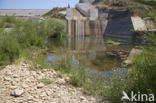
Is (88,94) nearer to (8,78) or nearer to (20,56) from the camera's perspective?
(8,78)

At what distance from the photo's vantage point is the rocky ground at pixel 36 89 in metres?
2.48

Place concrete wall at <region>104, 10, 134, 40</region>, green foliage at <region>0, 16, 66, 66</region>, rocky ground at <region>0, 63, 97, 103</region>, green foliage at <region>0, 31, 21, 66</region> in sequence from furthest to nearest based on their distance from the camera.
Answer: concrete wall at <region>104, 10, 134, 40</region>
green foliage at <region>0, 16, 66, 66</region>
green foliage at <region>0, 31, 21, 66</region>
rocky ground at <region>0, 63, 97, 103</region>

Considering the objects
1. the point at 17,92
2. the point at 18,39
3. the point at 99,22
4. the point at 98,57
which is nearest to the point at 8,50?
the point at 18,39

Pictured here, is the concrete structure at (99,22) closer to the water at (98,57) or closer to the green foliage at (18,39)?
the green foliage at (18,39)

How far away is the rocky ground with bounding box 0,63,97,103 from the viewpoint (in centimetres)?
248

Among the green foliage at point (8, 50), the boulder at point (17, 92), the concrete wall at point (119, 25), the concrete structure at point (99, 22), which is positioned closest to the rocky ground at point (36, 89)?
the boulder at point (17, 92)

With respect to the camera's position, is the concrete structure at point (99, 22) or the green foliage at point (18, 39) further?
the concrete structure at point (99, 22)

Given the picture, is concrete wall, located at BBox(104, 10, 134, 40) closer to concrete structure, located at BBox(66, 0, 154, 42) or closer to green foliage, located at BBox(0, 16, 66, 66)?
concrete structure, located at BBox(66, 0, 154, 42)

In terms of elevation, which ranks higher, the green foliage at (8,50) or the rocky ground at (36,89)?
the green foliage at (8,50)

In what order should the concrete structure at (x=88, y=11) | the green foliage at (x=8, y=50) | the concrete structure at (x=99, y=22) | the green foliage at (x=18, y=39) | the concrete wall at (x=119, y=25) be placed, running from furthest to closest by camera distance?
the concrete structure at (x=88, y=11) < the concrete structure at (x=99, y=22) < the concrete wall at (x=119, y=25) < the green foliage at (x=18, y=39) < the green foliage at (x=8, y=50)

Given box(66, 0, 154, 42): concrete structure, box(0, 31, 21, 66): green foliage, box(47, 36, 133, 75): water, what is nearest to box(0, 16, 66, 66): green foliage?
box(0, 31, 21, 66): green foliage

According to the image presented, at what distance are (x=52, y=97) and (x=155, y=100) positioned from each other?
1.57 m

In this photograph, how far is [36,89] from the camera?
9.18ft

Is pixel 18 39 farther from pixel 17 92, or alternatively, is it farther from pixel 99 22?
pixel 99 22
